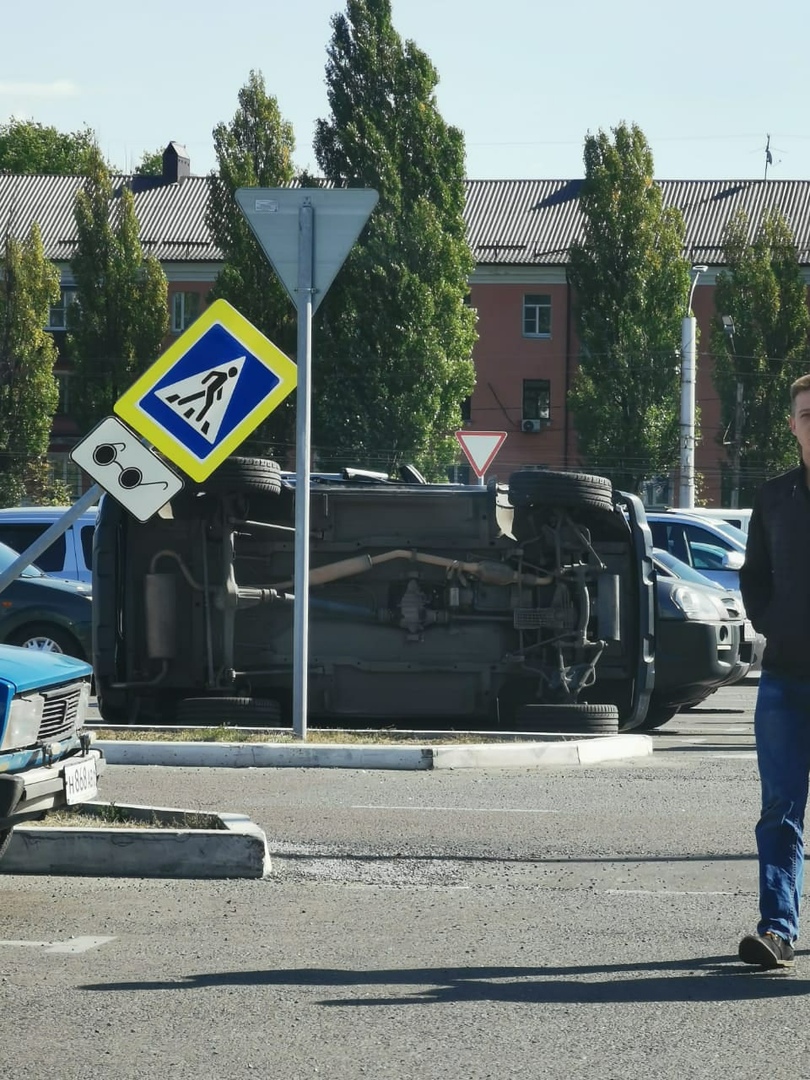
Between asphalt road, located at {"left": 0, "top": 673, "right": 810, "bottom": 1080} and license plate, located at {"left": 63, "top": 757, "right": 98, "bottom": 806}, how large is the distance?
0.43 metres

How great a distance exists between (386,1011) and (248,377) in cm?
659

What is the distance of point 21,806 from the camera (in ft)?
21.2

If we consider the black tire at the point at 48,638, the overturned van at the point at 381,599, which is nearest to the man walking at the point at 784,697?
the overturned van at the point at 381,599

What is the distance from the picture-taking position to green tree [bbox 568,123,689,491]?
54500 millimetres

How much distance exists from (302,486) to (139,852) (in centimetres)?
455

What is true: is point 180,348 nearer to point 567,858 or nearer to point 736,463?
point 567,858

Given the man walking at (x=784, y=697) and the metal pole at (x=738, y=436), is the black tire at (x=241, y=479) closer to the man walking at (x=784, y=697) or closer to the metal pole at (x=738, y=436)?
the man walking at (x=784, y=697)

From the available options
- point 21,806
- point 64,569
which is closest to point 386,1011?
point 21,806

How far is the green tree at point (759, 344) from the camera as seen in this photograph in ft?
191

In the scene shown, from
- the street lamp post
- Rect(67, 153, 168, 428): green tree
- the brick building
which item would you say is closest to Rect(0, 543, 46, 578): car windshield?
the street lamp post

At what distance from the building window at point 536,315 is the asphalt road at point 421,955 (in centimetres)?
5723

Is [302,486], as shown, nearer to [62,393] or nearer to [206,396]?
[206,396]

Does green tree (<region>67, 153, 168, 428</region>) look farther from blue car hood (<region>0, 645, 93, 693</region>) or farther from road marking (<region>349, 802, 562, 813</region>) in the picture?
blue car hood (<region>0, 645, 93, 693</region>)

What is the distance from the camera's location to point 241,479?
12727 mm
